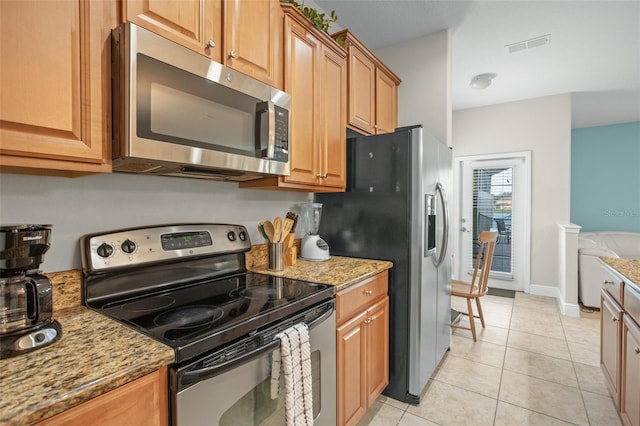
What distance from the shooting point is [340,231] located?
222cm

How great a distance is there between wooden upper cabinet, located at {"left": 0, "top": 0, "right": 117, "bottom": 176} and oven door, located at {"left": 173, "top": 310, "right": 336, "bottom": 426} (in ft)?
2.41

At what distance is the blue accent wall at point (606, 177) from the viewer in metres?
5.20

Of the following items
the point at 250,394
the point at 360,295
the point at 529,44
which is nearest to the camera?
the point at 250,394

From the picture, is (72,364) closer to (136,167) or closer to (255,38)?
(136,167)

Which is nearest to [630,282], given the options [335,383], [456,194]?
[335,383]

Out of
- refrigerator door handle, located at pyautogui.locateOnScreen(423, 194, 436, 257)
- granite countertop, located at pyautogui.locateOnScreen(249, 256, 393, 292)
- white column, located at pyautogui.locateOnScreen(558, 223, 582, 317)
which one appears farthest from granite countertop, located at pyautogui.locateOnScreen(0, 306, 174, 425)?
white column, located at pyautogui.locateOnScreen(558, 223, 582, 317)

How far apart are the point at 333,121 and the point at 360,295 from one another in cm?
108

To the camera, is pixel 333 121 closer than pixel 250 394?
No

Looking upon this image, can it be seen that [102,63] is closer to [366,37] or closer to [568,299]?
[366,37]

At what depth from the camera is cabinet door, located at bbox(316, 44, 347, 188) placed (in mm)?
1953

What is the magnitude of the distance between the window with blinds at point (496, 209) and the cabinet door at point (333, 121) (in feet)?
11.6

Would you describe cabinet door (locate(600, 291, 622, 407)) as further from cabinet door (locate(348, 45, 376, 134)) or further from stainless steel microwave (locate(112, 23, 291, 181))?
stainless steel microwave (locate(112, 23, 291, 181))

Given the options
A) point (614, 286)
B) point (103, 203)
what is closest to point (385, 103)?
point (614, 286)

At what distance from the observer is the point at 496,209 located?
188 inches
